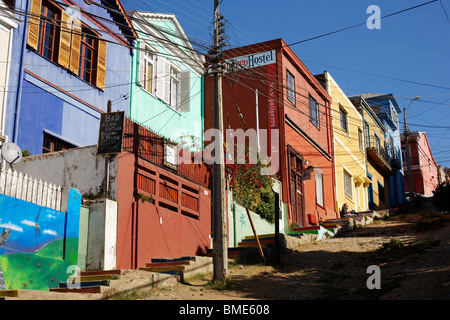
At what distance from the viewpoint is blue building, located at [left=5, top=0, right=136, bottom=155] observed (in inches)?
576

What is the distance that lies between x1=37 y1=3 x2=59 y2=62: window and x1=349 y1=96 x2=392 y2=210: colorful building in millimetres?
24589

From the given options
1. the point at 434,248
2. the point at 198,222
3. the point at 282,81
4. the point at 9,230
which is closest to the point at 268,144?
the point at 282,81

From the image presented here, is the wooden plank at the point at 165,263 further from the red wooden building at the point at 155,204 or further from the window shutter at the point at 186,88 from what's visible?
the window shutter at the point at 186,88

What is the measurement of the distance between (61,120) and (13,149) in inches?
142

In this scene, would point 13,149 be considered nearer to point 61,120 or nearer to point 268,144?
point 61,120

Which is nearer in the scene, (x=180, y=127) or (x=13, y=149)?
(x=13, y=149)

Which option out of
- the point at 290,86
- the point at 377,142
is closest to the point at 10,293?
the point at 290,86

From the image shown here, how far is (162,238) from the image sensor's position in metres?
14.9

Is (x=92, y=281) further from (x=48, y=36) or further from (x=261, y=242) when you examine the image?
(x=48, y=36)

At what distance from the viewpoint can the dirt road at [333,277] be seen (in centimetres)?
1141

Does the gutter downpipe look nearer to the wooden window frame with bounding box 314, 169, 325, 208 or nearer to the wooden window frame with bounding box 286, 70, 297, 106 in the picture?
the wooden window frame with bounding box 286, 70, 297, 106

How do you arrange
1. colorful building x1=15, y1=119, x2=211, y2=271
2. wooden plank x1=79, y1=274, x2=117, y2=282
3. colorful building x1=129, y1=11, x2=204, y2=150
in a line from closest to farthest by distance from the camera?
wooden plank x1=79, y1=274, x2=117, y2=282 → colorful building x1=15, y1=119, x2=211, y2=271 → colorful building x1=129, y1=11, x2=204, y2=150

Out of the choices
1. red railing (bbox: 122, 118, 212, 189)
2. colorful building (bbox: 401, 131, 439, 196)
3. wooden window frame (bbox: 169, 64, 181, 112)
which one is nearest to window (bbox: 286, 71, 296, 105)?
wooden window frame (bbox: 169, 64, 181, 112)
